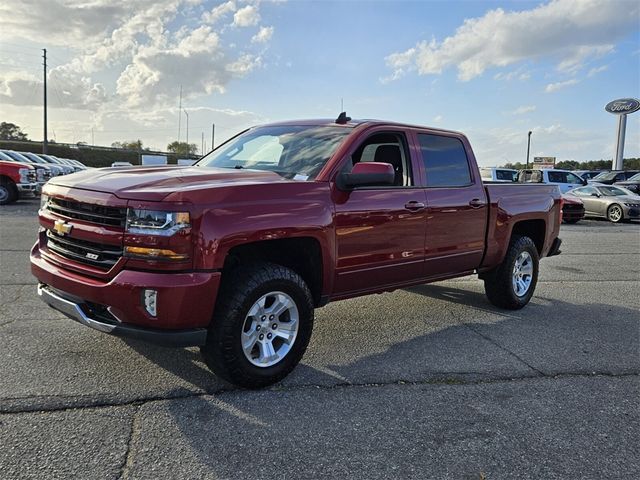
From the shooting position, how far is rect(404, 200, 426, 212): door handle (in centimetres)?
466

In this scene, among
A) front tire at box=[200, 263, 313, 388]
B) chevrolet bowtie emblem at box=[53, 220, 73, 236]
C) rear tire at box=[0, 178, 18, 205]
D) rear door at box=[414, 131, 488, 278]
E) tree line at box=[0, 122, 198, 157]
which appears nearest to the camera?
front tire at box=[200, 263, 313, 388]

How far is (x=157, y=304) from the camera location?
3188mm

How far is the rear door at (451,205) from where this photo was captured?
5008mm

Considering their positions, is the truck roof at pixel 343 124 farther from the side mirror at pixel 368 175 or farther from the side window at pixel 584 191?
the side window at pixel 584 191

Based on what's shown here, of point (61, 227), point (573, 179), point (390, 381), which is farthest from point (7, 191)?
point (573, 179)

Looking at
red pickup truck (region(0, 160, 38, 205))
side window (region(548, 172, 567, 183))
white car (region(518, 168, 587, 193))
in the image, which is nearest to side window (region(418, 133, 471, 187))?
red pickup truck (region(0, 160, 38, 205))

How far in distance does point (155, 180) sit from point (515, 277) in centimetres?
435

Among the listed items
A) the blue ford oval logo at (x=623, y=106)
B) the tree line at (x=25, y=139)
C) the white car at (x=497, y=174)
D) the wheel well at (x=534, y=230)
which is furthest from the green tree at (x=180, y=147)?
the wheel well at (x=534, y=230)

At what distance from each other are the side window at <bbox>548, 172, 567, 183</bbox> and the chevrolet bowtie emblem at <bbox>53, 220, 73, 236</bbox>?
72.7 ft

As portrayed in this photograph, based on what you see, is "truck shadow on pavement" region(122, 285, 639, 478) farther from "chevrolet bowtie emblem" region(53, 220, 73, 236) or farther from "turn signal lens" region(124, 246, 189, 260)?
"chevrolet bowtie emblem" region(53, 220, 73, 236)

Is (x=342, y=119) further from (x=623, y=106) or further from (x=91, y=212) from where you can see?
(x=623, y=106)

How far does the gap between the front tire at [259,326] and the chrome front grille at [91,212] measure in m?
0.80

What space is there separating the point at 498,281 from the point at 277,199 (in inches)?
134

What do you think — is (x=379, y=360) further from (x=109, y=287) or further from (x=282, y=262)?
(x=109, y=287)
